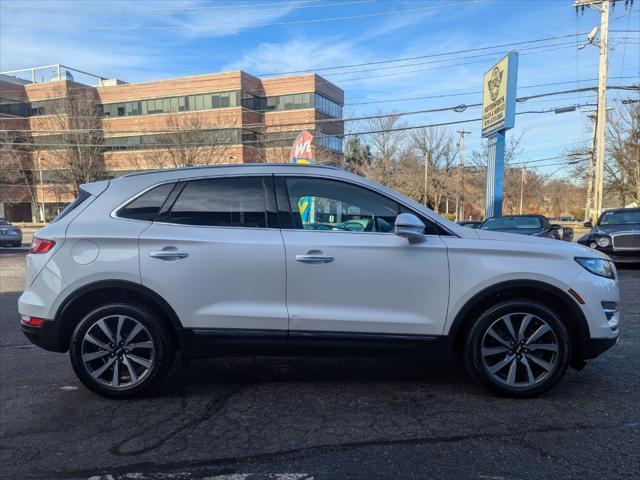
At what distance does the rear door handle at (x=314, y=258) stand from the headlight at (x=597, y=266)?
1.94 meters

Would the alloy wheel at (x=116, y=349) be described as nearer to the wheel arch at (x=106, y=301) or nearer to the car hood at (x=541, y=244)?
the wheel arch at (x=106, y=301)

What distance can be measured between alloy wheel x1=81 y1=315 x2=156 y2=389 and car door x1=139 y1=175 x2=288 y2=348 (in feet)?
1.19

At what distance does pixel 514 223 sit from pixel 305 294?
10.9 meters

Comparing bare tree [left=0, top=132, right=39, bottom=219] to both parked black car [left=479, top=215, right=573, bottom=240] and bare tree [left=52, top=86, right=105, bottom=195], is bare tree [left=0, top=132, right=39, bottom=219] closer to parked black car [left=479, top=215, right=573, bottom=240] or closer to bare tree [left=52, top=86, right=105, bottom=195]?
bare tree [left=52, top=86, right=105, bottom=195]

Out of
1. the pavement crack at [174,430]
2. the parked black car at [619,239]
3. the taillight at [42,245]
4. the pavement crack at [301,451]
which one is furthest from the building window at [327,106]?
the pavement crack at [301,451]

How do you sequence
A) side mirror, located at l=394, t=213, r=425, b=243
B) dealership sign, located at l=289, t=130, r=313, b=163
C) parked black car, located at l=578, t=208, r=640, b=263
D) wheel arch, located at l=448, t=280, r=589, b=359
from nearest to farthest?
side mirror, located at l=394, t=213, r=425, b=243 < wheel arch, located at l=448, t=280, r=589, b=359 < parked black car, located at l=578, t=208, r=640, b=263 < dealership sign, located at l=289, t=130, r=313, b=163

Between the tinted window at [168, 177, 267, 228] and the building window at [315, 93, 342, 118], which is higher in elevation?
the building window at [315, 93, 342, 118]

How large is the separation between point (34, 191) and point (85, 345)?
56677 millimetres

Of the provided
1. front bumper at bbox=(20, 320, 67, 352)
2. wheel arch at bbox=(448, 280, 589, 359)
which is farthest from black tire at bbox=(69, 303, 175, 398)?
wheel arch at bbox=(448, 280, 589, 359)

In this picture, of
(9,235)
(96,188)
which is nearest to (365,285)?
(96,188)

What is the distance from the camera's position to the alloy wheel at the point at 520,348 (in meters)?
3.59

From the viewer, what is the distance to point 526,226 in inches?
498

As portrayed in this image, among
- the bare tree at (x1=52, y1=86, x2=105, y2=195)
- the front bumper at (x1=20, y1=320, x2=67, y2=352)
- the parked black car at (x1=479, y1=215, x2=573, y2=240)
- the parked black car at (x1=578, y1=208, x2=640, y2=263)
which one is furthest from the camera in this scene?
the bare tree at (x1=52, y1=86, x2=105, y2=195)

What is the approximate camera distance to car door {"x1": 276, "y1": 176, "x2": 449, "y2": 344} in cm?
354
